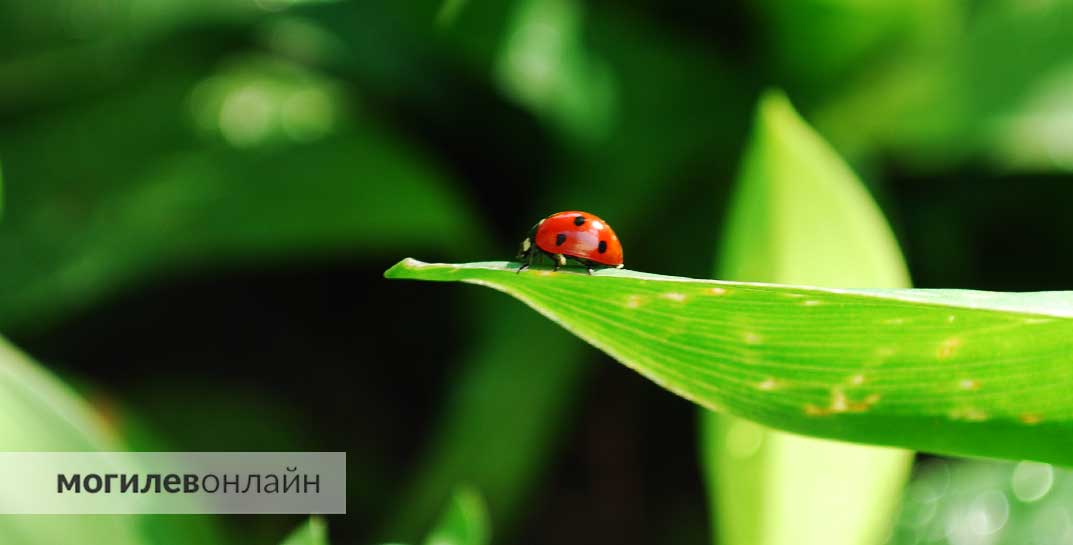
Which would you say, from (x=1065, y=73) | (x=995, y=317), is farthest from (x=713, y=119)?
(x=995, y=317)

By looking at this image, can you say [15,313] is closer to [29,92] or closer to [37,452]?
[29,92]

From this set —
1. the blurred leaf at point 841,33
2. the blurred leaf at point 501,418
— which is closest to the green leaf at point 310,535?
the blurred leaf at point 501,418

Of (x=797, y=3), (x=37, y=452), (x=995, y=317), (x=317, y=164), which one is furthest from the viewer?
(x=317, y=164)

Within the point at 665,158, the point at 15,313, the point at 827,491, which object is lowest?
the point at 827,491

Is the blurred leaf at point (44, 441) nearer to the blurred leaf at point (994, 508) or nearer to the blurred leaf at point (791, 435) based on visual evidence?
the blurred leaf at point (791, 435)

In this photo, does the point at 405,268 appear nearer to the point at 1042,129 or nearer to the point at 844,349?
the point at 844,349

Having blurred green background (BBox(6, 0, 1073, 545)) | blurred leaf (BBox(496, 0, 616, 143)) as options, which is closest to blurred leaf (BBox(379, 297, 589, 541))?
blurred green background (BBox(6, 0, 1073, 545))
